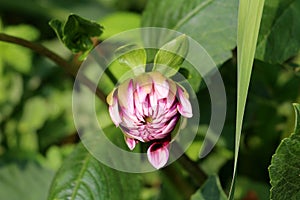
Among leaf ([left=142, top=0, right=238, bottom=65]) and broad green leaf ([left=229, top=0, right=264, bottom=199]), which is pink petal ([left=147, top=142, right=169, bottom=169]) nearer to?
broad green leaf ([left=229, top=0, right=264, bottom=199])

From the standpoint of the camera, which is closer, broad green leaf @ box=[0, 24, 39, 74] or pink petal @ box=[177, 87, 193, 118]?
pink petal @ box=[177, 87, 193, 118]

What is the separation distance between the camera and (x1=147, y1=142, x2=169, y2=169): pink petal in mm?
838

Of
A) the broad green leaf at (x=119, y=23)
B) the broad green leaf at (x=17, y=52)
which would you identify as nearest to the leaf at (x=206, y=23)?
the broad green leaf at (x=119, y=23)

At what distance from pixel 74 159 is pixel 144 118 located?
0.23 meters

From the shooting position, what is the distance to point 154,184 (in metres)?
1.44

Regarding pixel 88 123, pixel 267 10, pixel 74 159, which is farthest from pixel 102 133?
pixel 88 123

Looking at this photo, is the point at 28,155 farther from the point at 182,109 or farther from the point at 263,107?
the point at 182,109

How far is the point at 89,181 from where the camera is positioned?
0.97 m

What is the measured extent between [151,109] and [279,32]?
31cm

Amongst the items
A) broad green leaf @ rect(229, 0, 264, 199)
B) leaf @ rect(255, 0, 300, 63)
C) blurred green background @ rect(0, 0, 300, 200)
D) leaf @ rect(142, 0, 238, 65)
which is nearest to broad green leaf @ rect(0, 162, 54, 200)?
blurred green background @ rect(0, 0, 300, 200)

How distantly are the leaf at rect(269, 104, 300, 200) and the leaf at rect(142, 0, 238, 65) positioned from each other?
234 mm

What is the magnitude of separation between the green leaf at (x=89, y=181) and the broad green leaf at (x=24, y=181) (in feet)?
1.11

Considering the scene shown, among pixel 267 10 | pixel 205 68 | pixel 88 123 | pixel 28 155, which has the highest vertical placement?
pixel 267 10

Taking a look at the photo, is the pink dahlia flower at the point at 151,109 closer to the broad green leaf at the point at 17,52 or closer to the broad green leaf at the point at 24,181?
the broad green leaf at the point at 24,181
